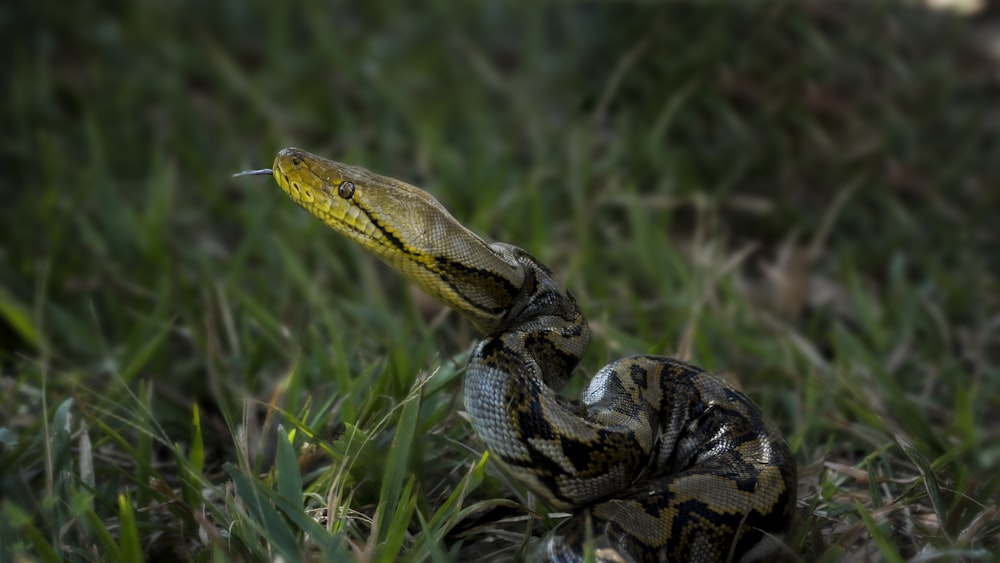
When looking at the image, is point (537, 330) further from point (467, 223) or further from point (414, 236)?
point (467, 223)

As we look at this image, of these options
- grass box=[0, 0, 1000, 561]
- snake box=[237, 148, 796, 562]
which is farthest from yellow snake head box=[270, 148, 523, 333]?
grass box=[0, 0, 1000, 561]

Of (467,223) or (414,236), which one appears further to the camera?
(467,223)

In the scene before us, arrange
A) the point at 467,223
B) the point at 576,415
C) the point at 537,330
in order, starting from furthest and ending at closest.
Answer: the point at 467,223, the point at 537,330, the point at 576,415

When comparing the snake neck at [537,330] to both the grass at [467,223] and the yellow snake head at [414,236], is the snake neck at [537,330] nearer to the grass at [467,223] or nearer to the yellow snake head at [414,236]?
the yellow snake head at [414,236]

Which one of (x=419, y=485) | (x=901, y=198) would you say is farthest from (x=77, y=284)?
(x=901, y=198)

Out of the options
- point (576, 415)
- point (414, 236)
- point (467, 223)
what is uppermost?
point (414, 236)

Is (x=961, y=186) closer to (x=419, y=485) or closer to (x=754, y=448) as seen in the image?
(x=754, y=448)

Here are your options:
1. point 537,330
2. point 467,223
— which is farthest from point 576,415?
point 467,223
